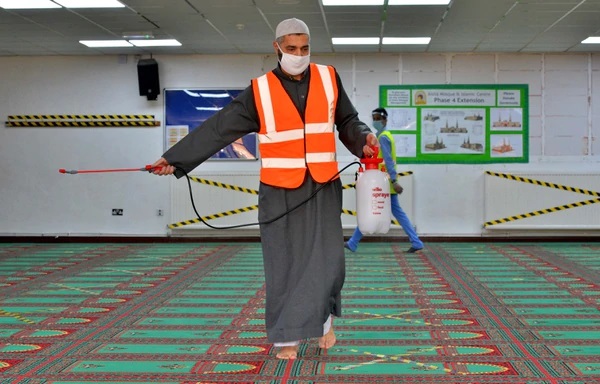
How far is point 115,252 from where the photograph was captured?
34.3 feet

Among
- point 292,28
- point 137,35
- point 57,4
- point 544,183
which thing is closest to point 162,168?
point 292,28

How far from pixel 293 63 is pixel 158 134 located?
8.30 metres

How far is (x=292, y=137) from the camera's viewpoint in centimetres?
402

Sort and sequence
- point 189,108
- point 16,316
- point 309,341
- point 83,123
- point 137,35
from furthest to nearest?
point 83,123 → point 189,108 → point 137,35 → point 16,316 → point 309,341

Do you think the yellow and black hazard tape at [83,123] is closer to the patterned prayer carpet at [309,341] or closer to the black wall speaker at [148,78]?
the black wall speaker at [148,78]

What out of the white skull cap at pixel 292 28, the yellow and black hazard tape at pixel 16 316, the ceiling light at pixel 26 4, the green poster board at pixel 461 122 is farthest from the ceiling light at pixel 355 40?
the white skull cap at pixel 292 28

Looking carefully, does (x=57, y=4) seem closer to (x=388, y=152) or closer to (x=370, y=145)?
(x=388, y=152)

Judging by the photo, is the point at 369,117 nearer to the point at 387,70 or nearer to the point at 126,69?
the point at 387,70

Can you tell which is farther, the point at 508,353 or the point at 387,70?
the point at 387,70

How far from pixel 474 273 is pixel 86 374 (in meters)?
4.77

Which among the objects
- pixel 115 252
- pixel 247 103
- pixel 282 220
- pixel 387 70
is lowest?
pixel 115 252

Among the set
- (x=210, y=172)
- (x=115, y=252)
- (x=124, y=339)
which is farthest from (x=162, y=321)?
(x=210, y=172)

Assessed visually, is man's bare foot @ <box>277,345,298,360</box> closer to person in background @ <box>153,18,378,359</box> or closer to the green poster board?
person in background @ <box>153,18,378,359</box>

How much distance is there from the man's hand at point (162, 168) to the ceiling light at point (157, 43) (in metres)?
6.99
